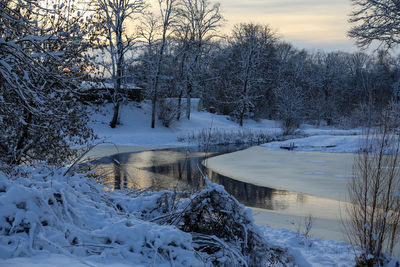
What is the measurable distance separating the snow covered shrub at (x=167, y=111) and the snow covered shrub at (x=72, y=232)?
26342mm

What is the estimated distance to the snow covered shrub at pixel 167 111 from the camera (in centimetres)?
2972

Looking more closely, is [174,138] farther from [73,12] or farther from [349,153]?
[73,12]

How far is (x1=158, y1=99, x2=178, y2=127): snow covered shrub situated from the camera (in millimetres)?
29719

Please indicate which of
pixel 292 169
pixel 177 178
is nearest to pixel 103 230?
pixel 177 178

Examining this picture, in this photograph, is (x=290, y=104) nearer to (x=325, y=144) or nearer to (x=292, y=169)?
(x=325, y=144)

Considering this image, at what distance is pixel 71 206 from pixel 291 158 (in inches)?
672

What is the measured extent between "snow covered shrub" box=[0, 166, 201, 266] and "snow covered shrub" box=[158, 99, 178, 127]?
26.3 metres

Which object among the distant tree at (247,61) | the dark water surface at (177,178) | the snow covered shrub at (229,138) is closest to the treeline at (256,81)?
the distant tree at (247,61)

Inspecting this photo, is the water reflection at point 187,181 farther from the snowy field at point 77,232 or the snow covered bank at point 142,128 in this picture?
the snow covered bank at point 142,128

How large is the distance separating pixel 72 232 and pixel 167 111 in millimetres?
27431

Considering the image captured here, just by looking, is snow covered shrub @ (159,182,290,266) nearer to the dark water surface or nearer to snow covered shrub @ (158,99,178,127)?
the dark water surface

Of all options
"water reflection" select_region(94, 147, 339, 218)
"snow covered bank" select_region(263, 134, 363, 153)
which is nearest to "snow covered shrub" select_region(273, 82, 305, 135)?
"snow covered bank" select_region(263, 134, 363, 153)

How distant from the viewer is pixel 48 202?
299 cm

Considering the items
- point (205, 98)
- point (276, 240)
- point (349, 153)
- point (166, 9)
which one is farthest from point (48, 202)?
point (205, 98)
